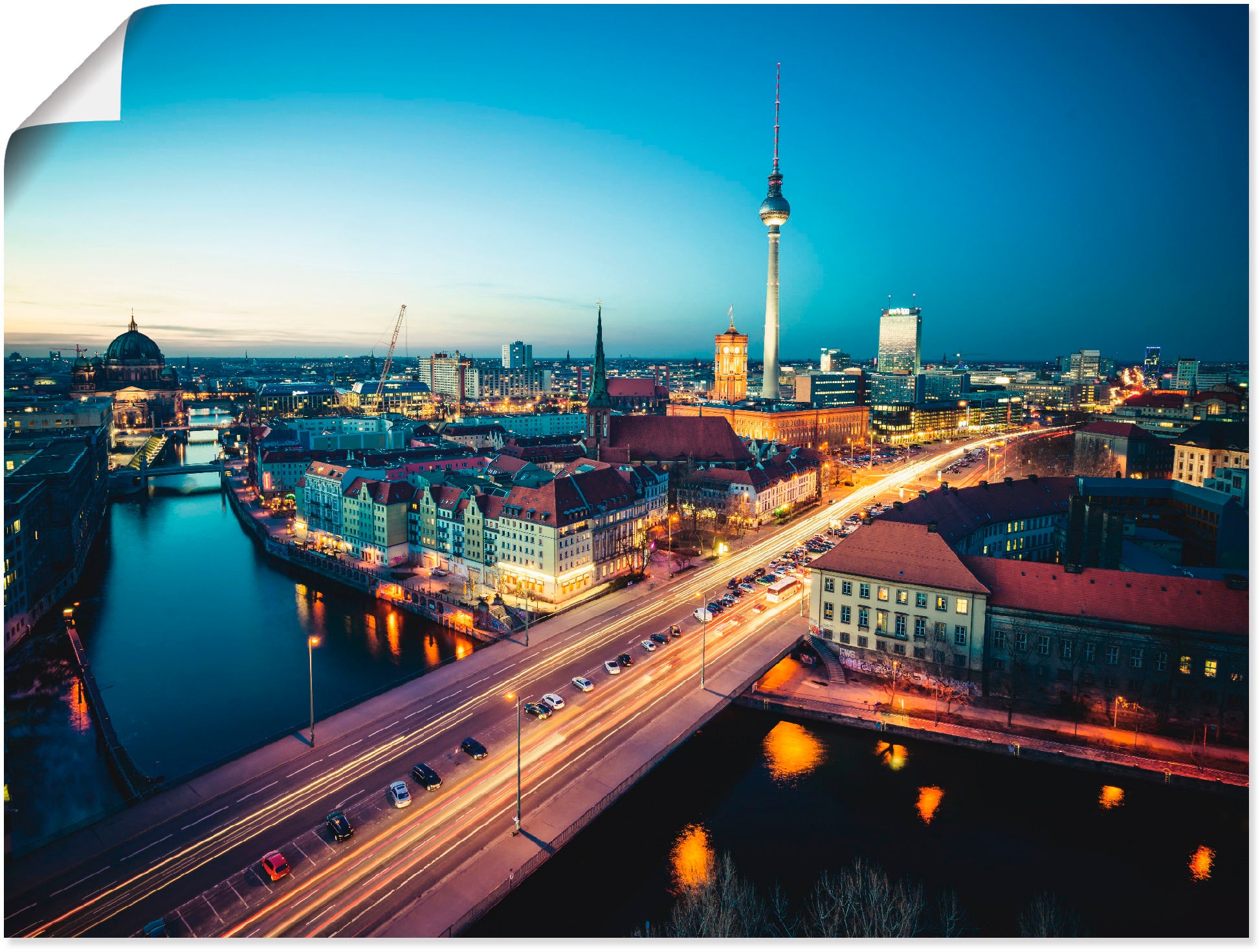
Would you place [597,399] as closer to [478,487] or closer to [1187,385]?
[478,487]

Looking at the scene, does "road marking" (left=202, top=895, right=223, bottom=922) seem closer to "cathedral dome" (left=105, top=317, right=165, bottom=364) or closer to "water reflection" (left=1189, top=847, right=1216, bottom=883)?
"water reflection" (left=1189, top=847, right=1216, bottom=883)

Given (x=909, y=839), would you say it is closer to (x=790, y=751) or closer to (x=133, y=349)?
(x=790, y=751)

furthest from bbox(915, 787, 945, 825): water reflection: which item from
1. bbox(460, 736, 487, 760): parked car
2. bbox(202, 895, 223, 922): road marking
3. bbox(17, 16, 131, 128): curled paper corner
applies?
bbox(17, 16, 131, 128): curled paper corner

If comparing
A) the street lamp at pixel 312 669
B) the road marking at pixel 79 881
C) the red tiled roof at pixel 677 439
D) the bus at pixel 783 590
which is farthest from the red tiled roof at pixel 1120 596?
Answer: the red tiled roof at pixel 677 439

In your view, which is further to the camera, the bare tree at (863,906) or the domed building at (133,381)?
the domed building at (133,381)

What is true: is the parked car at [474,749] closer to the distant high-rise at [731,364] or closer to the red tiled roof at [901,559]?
the red tiled roof at [901,559]

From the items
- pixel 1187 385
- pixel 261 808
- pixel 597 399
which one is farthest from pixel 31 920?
pixel 1187 385

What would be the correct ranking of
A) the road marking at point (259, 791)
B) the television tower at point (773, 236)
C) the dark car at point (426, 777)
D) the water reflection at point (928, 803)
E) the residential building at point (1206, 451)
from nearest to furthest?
the road marking at point (259, 791), the dark car at point (426, 777), the water reflection at point (928, 803), the residential building at point (1206, 451), the television tower at point (773, 236)
